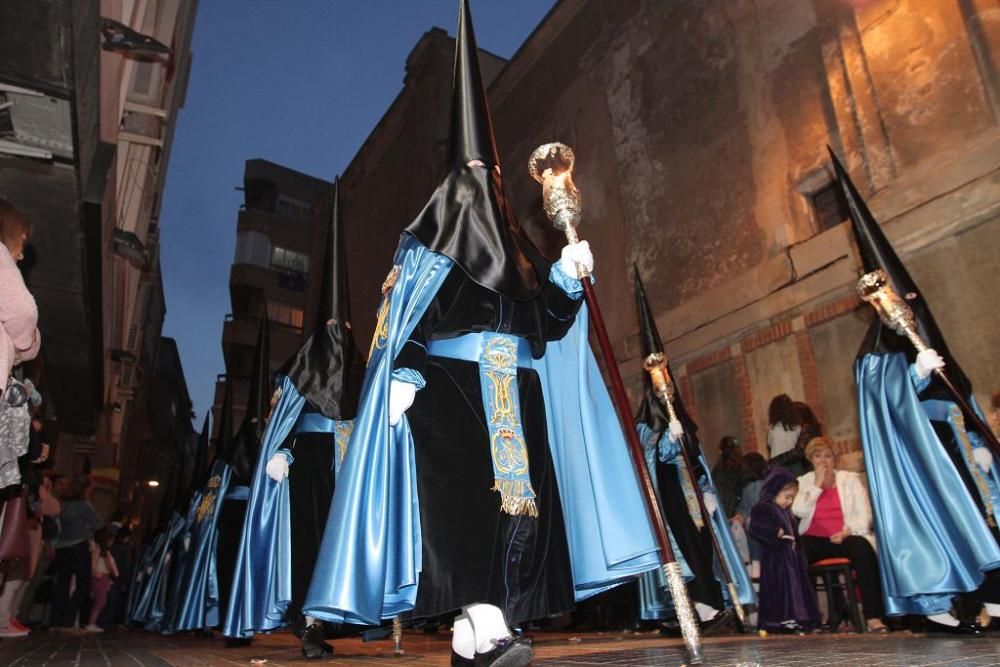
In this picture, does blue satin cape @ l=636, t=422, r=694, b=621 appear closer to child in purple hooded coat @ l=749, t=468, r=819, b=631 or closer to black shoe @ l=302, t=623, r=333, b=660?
child in purple hooded coat @ l=749, t=468, r=819, b=631

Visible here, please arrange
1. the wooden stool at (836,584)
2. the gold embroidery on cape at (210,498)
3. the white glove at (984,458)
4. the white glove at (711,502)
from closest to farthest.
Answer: the white glove at (984,458) < the wooden stool at (836,584) < the white glove at (711,502) < the gold embroidery on cape at (210,498)

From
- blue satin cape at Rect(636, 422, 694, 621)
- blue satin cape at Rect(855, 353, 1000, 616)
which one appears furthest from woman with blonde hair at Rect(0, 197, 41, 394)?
blue satin cape at Rect(855, 353, 1000, 616)

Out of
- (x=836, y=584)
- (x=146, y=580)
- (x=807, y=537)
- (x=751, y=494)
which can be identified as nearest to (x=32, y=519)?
(x=146, y=580)

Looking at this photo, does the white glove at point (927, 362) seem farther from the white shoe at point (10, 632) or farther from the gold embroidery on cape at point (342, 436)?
the white shoe at point (10, 632)

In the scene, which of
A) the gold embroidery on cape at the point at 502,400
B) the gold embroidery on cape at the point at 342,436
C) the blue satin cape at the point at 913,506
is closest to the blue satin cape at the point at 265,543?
the gold embroidery on cape at the point at 342,436

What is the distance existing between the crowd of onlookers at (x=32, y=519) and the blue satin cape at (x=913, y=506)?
15.4ft

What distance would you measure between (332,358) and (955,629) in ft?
13.6

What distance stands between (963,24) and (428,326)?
7.31m

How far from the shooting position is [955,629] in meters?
4.30

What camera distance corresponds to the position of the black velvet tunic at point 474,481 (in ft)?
8.98

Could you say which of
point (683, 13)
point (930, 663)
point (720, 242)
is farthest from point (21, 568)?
point (683, 13)

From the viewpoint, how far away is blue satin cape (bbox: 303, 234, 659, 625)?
9.21 ft

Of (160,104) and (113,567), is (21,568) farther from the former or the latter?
(160,104)

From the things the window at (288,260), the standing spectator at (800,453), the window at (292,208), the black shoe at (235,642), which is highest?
the window at (292,208)
